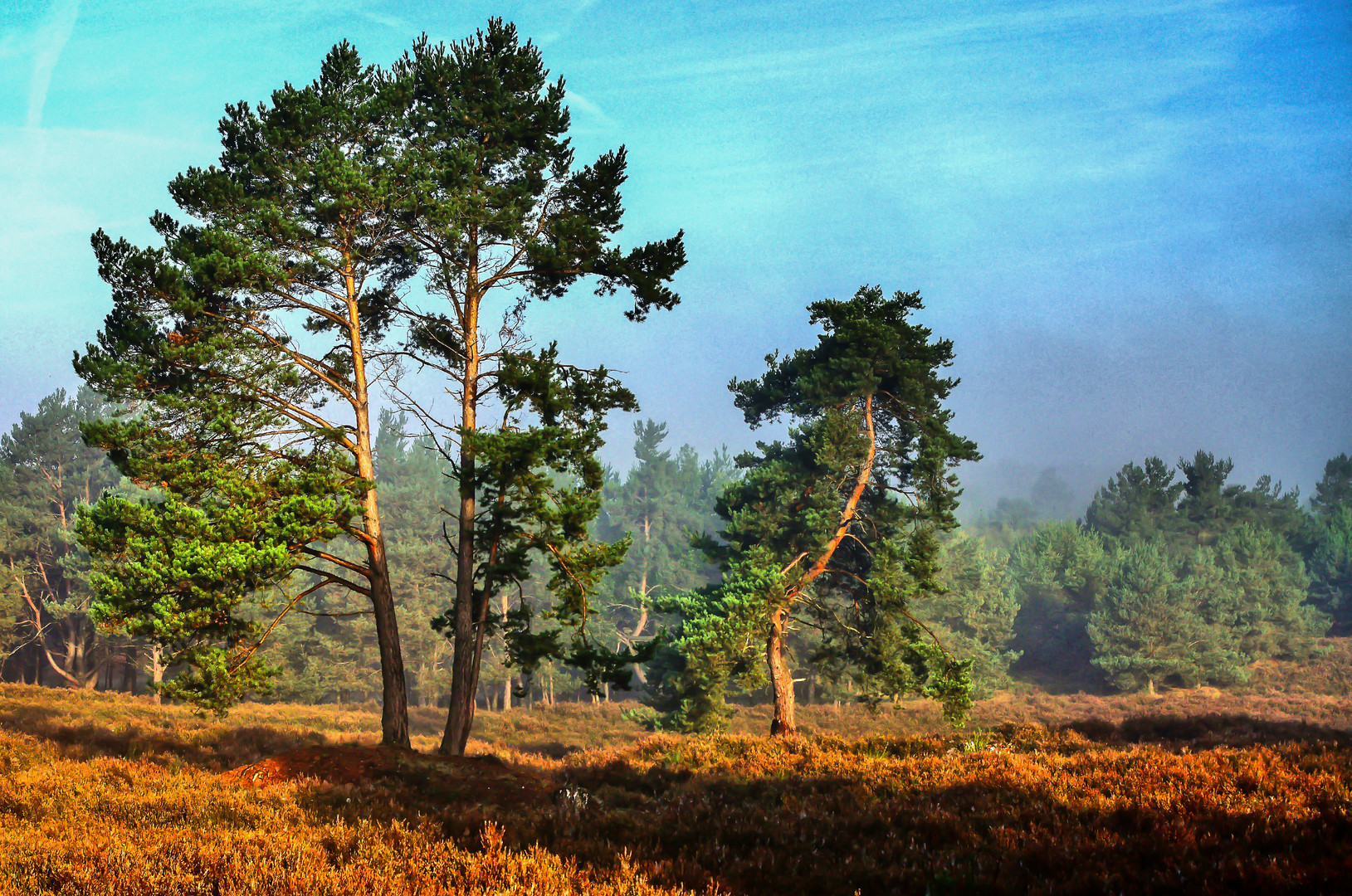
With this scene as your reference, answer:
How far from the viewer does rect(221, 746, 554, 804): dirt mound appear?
10523 millimetres

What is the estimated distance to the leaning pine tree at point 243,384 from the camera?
39.3ft

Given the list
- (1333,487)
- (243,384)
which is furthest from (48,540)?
(1333,487)

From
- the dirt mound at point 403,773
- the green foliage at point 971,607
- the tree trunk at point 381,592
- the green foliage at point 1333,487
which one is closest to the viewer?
the dirt mound at point 403,773

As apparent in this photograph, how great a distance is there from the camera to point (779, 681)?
21.2m

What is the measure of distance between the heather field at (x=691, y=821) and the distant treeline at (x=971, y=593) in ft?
80.8

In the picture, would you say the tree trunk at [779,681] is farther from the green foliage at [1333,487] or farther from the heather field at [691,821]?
the green foliage at [1333,487]

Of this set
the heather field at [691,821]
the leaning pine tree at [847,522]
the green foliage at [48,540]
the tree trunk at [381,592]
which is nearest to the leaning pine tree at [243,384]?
the tree trunk at [381,592]

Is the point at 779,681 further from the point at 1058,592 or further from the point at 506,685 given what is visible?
the point at 1058,592

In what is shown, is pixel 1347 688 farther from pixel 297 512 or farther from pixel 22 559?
pixel 22 559

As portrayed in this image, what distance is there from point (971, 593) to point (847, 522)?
3711 centimetres

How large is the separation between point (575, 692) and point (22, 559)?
38.6m

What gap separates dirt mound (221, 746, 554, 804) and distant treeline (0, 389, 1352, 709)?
2380cm

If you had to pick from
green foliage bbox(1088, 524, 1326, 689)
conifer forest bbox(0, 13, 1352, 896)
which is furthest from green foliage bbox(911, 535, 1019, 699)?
conifer forest bbox(0, 13, 1352, 896)

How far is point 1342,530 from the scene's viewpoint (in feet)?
206
